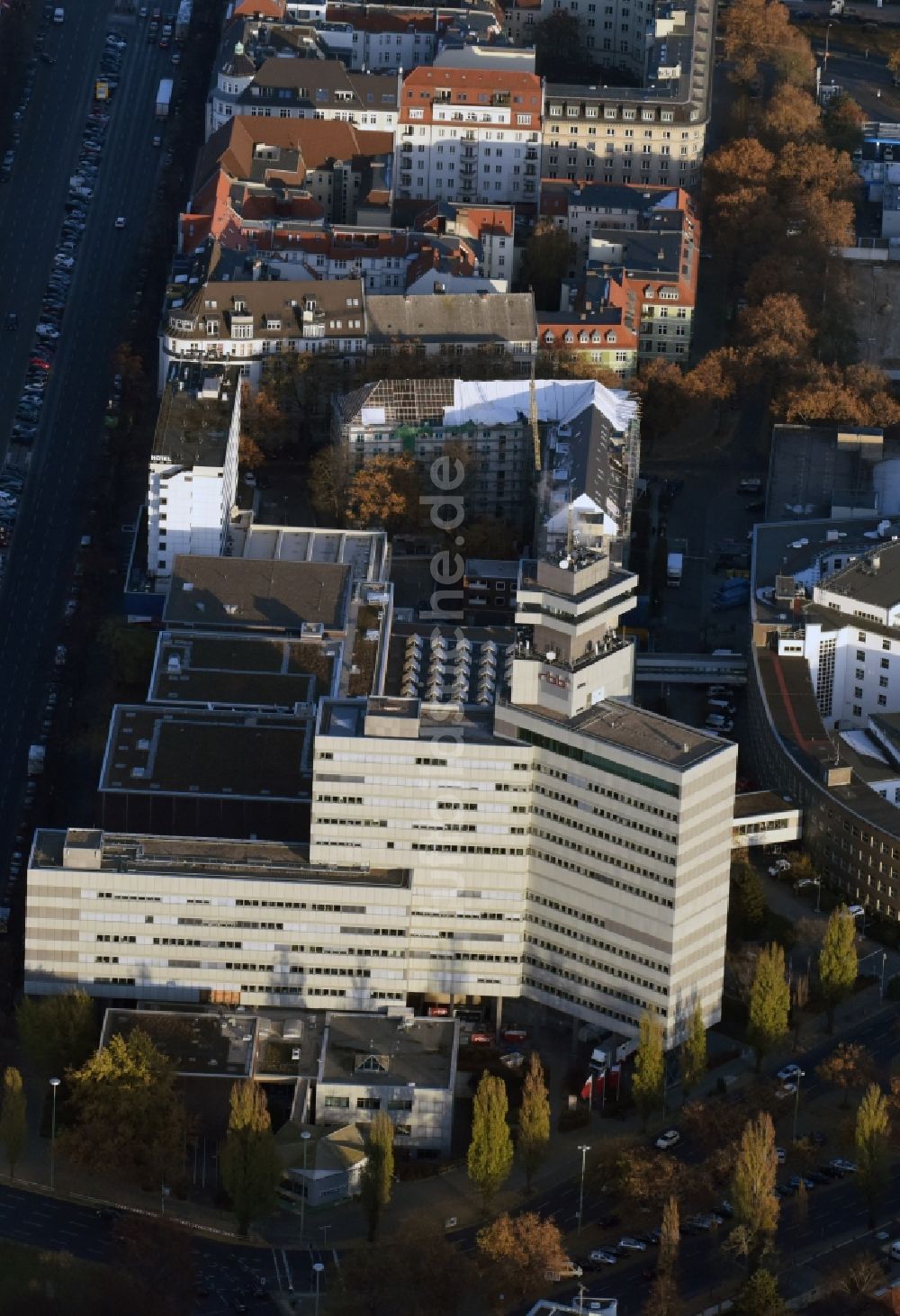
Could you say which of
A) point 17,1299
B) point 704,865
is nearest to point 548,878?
point 704,865

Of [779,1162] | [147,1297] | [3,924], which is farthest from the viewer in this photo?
[3,924]

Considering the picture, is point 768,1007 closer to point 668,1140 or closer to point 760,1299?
point 668,1140

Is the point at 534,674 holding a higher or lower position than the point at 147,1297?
higher

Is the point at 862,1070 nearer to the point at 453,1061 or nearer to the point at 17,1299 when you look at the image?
the point at 453,1061

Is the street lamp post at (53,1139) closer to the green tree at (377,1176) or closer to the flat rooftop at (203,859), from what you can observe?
the flat rooftop at (203,859)

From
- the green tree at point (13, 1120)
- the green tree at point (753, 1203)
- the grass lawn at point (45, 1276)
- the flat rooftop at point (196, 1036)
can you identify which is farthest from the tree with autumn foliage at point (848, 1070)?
the green tree at point (13, 1120)

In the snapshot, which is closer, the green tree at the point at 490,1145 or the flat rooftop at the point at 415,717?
the green tree at the point at 490,1145

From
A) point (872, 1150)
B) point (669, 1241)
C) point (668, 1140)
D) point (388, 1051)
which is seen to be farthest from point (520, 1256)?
point (872, 1150)
